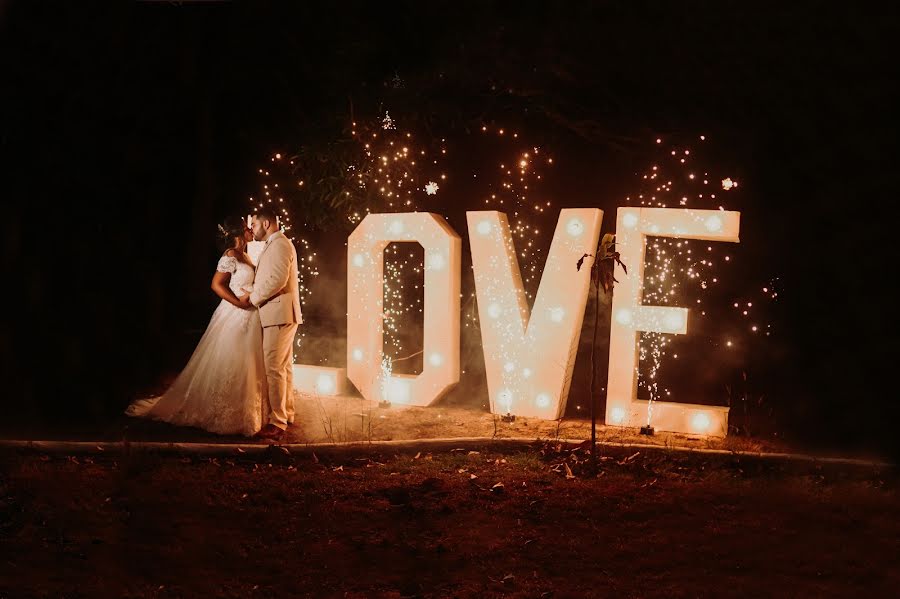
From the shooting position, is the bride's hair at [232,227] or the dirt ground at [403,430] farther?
the bride's hair at [232,227]

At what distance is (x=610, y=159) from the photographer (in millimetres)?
8742

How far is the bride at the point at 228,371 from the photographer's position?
7391 millimetres

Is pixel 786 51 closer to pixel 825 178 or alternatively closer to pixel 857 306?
pixel 825 178

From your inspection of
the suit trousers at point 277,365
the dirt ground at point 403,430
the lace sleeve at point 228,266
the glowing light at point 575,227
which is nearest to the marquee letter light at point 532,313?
the glowing light at point 575,227

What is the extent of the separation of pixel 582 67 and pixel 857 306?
4.06 m

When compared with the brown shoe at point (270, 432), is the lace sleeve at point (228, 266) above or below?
above

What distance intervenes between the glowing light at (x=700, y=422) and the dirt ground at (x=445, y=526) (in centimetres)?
92

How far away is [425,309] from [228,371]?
2348 millimetres

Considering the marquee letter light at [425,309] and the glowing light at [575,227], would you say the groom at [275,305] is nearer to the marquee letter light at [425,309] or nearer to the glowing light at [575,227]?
the marquee letter light at [425,309]

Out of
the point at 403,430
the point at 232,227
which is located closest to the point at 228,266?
the point at 232,227

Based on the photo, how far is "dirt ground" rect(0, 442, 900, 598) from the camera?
4.17 meters

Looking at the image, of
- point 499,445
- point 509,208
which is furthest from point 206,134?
point 499,445

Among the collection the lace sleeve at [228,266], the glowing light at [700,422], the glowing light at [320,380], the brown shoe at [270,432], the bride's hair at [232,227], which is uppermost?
the bride's hair at [232,227]

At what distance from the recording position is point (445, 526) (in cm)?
500
